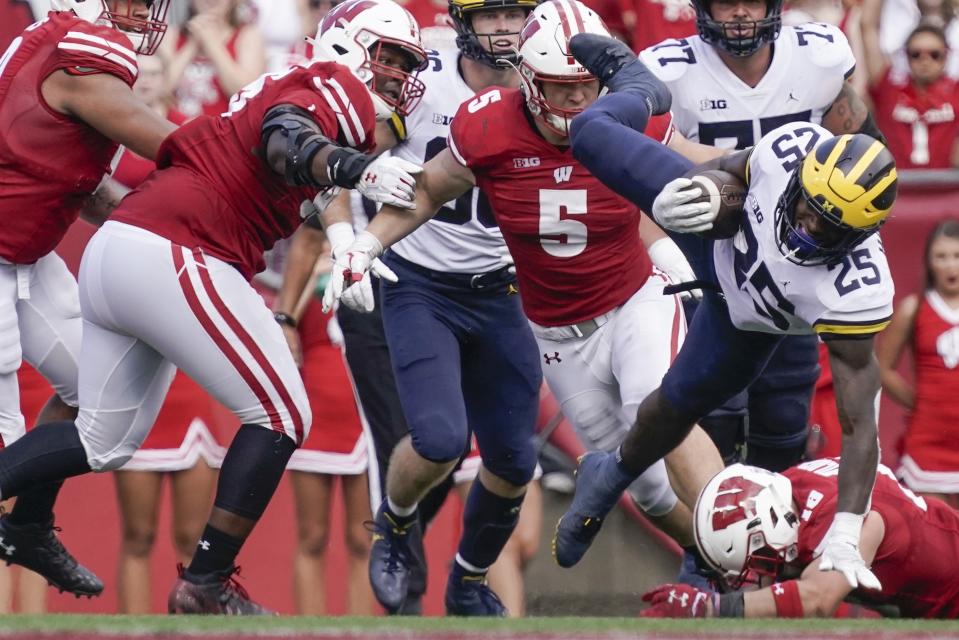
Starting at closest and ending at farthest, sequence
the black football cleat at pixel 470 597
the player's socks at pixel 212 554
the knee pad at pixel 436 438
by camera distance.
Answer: the player's socks at pixel 212 554 < the knee pad at pixel 436 438 < the black football cleat at pixel 470 597

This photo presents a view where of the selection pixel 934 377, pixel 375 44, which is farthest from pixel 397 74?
pixel 934 377

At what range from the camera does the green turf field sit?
15.1 ft

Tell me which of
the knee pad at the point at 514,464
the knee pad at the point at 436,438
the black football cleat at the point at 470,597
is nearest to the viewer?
the knee pad at the point at 436,438

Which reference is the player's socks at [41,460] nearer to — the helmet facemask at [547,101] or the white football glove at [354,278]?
the white football glove at [354,278]

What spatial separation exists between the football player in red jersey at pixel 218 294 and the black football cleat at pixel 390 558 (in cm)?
104

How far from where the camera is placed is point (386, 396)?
23.2ft

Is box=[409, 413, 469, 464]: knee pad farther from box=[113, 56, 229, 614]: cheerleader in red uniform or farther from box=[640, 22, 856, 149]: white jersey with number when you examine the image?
box=[640, 22, 856, 149]: white jersey with number

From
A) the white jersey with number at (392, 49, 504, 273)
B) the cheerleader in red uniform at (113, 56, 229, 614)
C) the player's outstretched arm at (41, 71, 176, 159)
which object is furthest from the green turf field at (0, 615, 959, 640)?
the cheerleader in red uniform at (113, 56, 229, 614)

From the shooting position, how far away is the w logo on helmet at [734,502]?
18.4 feet

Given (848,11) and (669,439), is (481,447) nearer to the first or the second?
(669,439)

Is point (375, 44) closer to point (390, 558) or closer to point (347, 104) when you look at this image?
point (347, 104)

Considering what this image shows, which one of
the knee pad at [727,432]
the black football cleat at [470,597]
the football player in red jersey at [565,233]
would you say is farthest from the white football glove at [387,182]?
the knee pad at [727,432]

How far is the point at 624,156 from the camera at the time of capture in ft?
17.9

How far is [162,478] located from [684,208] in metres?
2.70
